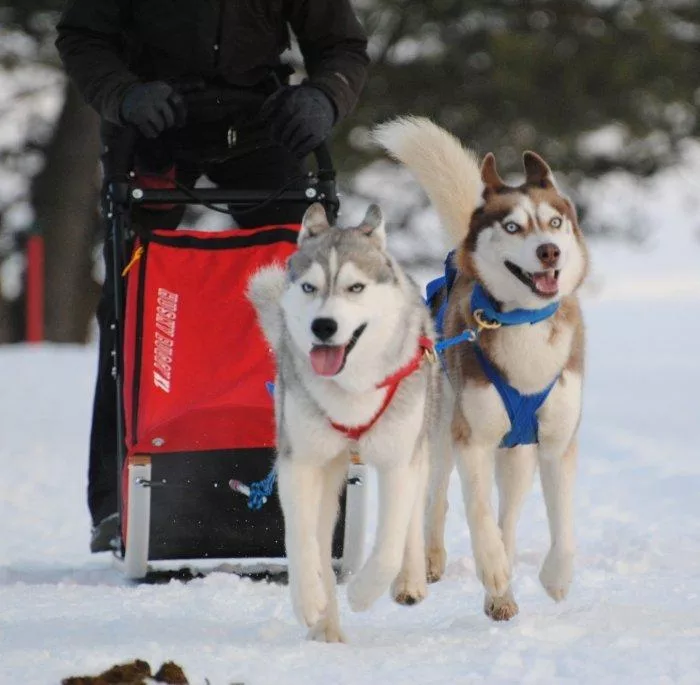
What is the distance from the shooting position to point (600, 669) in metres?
3.25

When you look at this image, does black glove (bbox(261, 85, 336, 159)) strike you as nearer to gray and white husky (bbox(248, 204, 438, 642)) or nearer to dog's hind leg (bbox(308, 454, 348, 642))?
gray and white husky (bbox(248, 204, 438, 642))

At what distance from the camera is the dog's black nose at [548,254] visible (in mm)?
3889

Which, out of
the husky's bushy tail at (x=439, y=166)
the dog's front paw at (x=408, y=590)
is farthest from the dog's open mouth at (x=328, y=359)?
the husky's bushy tail at (x=439, y=166)

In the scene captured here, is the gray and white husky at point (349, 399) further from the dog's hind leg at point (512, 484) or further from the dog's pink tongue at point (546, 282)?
the dog's hind leg at point (512, 484)

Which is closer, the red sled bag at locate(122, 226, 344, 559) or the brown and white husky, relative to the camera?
the brown and white husky

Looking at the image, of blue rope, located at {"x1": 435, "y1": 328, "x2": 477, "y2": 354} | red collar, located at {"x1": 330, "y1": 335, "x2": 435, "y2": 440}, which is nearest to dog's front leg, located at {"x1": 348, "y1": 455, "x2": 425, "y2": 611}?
red collar, located at {"x1": 330, "y1": 335, "x2": 435, "y2": 440}

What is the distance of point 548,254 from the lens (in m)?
3.89

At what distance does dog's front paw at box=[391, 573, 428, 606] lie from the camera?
397cm

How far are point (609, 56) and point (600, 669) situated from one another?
1009cm

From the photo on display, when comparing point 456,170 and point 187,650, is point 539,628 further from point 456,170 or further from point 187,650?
point 456,170

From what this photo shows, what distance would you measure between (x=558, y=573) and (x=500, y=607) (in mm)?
251

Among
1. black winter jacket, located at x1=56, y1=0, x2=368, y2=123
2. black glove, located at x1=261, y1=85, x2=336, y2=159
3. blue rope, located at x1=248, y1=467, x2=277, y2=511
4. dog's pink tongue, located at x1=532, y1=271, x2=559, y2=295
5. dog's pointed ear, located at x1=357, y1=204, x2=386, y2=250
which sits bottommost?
blue rope, located at x1=248, y1=467, x2=277, y2=511

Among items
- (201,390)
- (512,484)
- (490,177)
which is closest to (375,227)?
(490,177)

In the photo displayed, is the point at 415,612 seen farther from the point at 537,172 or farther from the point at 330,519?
the point at 537,172
